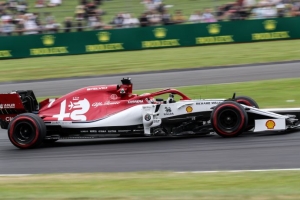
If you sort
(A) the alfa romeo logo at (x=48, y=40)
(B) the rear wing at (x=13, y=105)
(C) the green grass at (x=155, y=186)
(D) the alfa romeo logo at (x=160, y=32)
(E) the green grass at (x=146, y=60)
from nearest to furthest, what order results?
(C) the green grass at (x=155, y=186), (B) the rear wing at (x=13, y=105), (E) the green grass at (x=146, y=60), (D) the alfa romeo logo at (x=160, y=32), (A) the alfa romeo logo at (x=48, y=40)

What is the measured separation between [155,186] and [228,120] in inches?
118

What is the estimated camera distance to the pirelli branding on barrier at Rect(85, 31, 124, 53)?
24734 mm

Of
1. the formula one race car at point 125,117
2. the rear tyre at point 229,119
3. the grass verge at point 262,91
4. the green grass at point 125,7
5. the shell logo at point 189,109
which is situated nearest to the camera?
the rear tyre at point 229,119

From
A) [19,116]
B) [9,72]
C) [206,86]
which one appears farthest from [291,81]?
[9,72]

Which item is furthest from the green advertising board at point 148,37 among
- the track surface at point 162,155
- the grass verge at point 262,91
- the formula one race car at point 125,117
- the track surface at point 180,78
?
the track surface at point 162,155

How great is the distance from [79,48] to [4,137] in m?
13.6

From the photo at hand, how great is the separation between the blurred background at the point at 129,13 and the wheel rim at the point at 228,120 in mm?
15827

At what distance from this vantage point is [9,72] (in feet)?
71.2

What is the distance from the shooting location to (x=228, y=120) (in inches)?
364

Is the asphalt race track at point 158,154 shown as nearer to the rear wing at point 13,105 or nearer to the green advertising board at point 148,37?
the rear wing at point 13,105

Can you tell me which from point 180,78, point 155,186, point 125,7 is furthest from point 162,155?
point 125,7

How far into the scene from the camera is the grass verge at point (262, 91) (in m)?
13.1

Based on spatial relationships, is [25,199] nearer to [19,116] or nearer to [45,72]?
[19,116]

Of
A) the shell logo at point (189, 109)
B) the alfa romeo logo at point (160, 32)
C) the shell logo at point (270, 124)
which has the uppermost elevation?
the alfa romeo logo at point (160, 32)
